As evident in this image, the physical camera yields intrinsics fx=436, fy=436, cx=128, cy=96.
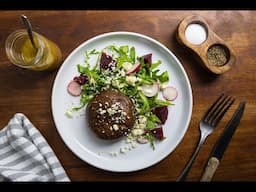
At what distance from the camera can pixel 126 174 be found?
1.51 meters

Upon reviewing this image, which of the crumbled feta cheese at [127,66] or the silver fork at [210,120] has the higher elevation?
the crumbled feta cheese at [127,66]

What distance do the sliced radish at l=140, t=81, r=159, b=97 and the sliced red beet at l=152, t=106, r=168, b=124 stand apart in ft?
0.18

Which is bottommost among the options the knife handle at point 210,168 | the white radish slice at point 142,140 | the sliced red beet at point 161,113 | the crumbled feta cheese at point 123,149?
the knife handle at point 210,168

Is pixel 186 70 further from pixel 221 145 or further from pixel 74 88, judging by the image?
pixel 74 88

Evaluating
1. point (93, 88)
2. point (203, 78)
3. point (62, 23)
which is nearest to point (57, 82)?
point (93, 88)

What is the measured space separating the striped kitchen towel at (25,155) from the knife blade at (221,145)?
19.2 inches

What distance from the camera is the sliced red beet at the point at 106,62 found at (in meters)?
1.52

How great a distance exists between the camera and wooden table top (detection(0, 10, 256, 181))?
1.52 meters

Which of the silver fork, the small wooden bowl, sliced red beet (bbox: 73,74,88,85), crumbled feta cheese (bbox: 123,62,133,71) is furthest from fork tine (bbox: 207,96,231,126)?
sliced red beet (bbox: 73,74,88,85)

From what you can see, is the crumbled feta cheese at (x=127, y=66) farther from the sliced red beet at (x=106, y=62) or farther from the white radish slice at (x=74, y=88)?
the white radish slice at (x=74, y=88)

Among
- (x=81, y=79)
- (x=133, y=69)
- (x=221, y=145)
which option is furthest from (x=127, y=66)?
(x=221, y=145)

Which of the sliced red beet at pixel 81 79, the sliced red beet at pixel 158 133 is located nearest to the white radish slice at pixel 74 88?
the sliced red beet at pixel 81 79

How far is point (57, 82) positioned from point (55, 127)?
0.16 metres

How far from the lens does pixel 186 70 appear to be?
156 cm
